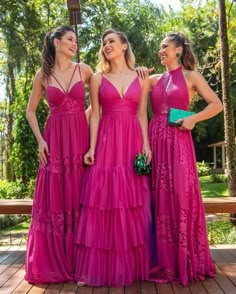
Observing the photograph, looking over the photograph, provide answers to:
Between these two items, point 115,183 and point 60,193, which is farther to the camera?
point 60,193

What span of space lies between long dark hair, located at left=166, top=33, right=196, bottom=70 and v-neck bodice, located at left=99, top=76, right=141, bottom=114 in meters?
0.41

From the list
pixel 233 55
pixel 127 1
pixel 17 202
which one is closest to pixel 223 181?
pixel 233 55

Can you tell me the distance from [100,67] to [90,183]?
931 millimetres

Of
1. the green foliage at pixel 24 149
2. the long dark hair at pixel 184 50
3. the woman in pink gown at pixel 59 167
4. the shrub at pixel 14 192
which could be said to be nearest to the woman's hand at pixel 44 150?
the woman in pink gown at pixel 59 167

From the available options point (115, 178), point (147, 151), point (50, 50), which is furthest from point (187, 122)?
point (50, 50)

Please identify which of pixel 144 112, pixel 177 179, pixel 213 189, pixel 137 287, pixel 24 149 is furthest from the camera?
pixel 213 189

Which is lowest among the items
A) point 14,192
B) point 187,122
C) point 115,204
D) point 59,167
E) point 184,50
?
point 14,192

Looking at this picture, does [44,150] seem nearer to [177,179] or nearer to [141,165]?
[141,165]

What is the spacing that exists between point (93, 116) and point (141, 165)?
1.77 feet

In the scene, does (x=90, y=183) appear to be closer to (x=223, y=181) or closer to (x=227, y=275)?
(x=227, y=275)

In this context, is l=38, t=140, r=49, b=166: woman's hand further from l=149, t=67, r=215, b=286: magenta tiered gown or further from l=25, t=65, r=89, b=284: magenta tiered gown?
l=149, t=67, r=215, b=286: magenta tiered gown

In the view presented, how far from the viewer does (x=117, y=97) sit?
336cm

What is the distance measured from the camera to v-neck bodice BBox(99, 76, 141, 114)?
3.36 metres

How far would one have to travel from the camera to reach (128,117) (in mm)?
3400
